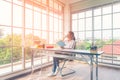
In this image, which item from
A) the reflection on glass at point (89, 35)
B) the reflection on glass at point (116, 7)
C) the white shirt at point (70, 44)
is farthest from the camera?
the reflection on glass at point (89, 35)

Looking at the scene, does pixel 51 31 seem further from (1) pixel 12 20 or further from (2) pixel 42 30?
(1) pixel 12 20

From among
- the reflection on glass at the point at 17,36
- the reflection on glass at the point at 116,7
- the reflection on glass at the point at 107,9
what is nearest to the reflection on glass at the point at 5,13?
the reflection on glass at the point at 17,36

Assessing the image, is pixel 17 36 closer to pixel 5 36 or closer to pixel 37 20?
pixel 5 36

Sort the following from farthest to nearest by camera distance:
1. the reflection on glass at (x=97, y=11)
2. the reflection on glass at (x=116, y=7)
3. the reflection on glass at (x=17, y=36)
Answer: the reflection on glass at (x=97, y=11)
the reflection on glass at (x=116, y=7)
the reflection on glass at (x=17, y=36)

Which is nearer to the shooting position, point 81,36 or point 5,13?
point 5,13

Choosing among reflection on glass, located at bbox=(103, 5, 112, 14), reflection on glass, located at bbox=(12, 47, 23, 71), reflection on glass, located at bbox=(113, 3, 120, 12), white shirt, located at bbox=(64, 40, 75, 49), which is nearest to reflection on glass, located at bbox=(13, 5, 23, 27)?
reflection on glass, located at bbox=(12, 47, 23, 71)

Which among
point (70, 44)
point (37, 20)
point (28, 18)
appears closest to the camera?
point (70, 44)

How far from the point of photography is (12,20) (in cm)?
291

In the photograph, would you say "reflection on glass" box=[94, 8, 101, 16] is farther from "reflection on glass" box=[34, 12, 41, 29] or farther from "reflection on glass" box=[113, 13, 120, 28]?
"reflection on glass" box=[34, 12, 41, 29]

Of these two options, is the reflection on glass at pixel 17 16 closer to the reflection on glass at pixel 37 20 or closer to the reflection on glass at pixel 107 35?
the reflection on glass at pixel 37 20

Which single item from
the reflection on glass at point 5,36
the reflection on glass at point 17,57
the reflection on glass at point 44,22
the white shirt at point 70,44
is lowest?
the reflection on glass at point 17,57

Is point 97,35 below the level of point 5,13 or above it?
below

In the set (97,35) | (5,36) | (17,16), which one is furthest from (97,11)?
(5,36)

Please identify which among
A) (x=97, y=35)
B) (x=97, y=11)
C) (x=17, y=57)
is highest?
(x=97, y=11)
